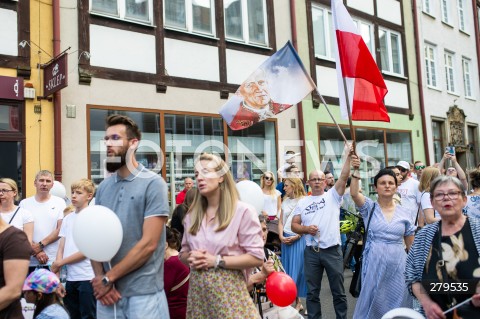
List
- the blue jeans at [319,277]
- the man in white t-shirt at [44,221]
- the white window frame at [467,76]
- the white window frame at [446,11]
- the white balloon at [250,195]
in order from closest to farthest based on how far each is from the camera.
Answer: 1. the white balloon at [250,195]
2. the blue jeans at [319,277]
3. the man in white t-shirt at [44,221]
4. the white window frame at [446,11]
5. the white window frame at [467,76]

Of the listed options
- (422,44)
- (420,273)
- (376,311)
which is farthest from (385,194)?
(422,44)

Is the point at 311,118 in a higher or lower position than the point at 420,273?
higher

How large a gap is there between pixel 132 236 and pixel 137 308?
17.1 inches

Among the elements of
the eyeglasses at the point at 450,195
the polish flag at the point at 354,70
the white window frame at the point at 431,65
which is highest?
the white window frame at the point at 431,65

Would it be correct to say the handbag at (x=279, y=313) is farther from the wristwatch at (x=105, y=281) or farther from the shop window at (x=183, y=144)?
the shop window at (x=183, y=144)

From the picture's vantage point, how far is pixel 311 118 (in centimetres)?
1413

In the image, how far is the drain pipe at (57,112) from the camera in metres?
9.14

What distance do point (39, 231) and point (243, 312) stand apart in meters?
3.88

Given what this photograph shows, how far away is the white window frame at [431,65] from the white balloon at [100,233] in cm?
1819

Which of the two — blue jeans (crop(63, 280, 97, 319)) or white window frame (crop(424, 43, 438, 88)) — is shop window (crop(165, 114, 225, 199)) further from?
white window frame (crop(424, 43, 438, 88))

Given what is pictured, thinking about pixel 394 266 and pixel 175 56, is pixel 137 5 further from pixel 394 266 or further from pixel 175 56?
pixel 394 266

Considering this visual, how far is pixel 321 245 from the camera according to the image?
6098mm

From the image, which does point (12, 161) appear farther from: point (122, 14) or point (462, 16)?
point (462, 16)

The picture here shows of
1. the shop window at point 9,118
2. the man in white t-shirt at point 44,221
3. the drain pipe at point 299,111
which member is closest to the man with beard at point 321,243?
the man in white t-shirt at point 44,221
